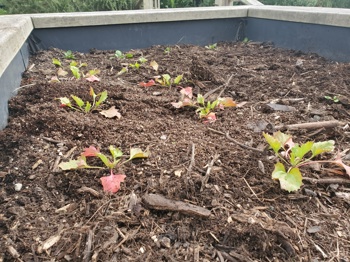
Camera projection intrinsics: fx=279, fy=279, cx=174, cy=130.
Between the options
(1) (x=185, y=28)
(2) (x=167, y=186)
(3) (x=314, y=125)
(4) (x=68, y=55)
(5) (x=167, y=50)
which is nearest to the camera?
(2) (x=167, y=186)

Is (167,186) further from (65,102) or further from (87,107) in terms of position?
(65,102)

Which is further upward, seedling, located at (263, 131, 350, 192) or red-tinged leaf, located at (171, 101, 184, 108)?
seedling, located at (263, 131, 350, 192)

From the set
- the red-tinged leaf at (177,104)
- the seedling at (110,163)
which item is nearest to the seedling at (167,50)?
the red-tinged leaf at (177,104)

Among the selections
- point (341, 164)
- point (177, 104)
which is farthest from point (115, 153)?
point (341, 164)

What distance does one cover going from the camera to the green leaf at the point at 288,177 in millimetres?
1264

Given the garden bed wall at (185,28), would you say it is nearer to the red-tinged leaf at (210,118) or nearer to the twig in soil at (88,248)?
the red-tinged leaf at (210,118)

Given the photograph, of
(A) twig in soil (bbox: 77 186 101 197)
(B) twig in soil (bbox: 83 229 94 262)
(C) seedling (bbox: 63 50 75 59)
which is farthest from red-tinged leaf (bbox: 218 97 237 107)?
(C) seedling (bbox: 63 50 75 59)

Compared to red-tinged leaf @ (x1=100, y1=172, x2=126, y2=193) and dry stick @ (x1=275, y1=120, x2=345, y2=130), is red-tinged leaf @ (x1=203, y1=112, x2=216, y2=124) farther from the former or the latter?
red-tinged leaf @ (x1=100, y1=172, x2=126, y2=193)

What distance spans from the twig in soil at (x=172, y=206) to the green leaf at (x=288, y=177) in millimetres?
375

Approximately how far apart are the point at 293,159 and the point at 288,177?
0.13 meters

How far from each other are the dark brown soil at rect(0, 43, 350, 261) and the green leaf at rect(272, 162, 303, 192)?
0.06 meters

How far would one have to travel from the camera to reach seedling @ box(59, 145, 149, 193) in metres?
1.31

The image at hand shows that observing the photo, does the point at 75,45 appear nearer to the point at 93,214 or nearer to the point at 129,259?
the point at 93,214

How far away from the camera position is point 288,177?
1.30 meters
